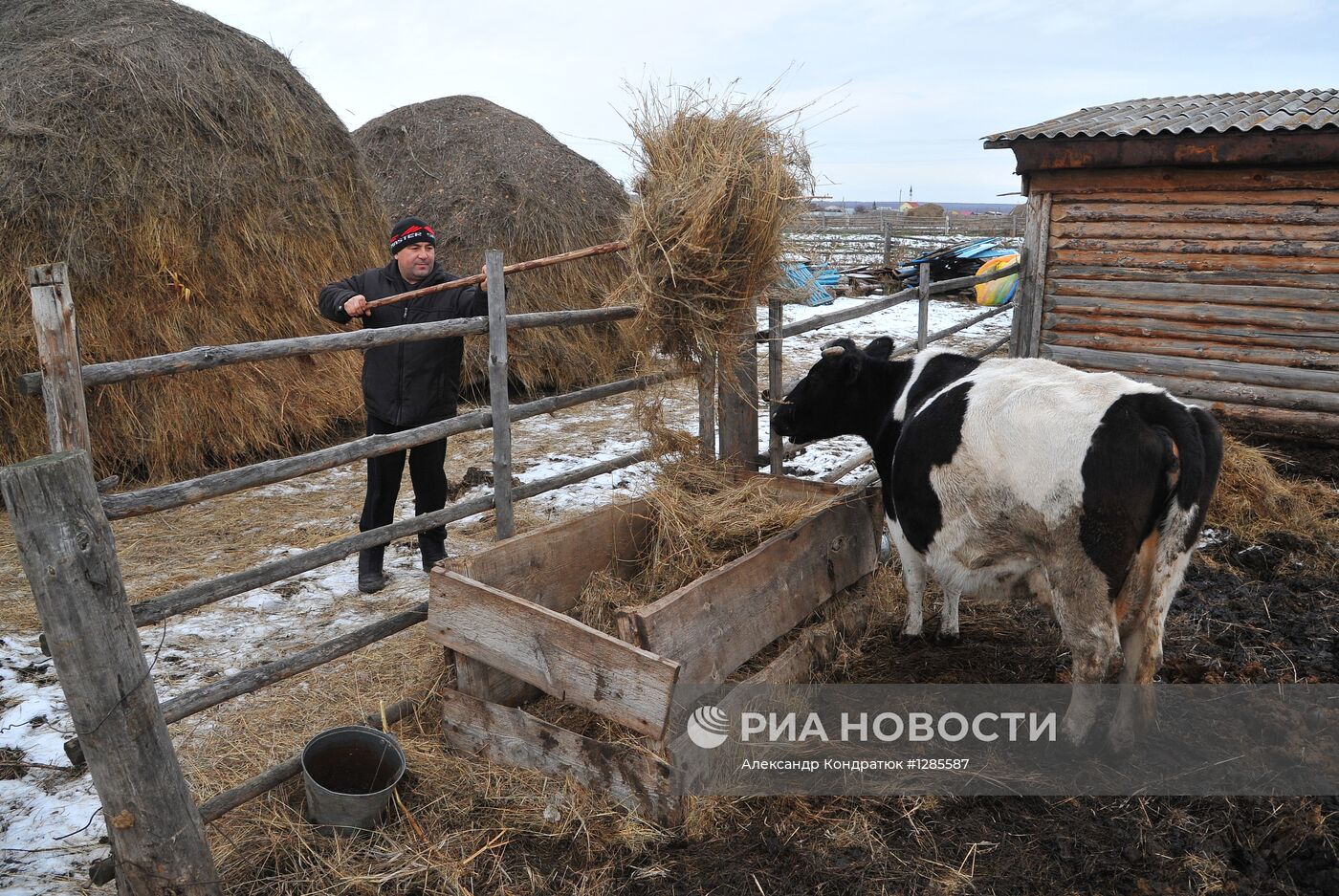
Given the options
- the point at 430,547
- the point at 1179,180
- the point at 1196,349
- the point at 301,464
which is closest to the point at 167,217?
the point at 430,547

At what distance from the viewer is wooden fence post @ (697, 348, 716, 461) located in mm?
4219

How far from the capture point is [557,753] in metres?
3.07

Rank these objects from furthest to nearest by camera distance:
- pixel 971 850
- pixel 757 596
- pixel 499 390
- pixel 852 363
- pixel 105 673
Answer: pixel 852 363 < pixel 499 390 < pixel 757 596 < pixel 971 850 < pixel 105 673

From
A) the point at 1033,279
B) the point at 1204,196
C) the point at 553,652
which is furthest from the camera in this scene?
the point at 1033,279

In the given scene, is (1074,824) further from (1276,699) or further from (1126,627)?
(1276,699)

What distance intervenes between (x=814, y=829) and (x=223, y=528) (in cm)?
490

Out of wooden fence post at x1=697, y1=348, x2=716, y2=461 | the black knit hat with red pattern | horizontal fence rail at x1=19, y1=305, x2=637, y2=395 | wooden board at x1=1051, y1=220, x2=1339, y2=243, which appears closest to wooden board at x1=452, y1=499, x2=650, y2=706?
wooden fence post at x1=697, y1=348, x2=716, y2=461

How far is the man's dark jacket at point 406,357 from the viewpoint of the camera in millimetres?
4652

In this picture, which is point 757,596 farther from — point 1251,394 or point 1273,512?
point 1251,394

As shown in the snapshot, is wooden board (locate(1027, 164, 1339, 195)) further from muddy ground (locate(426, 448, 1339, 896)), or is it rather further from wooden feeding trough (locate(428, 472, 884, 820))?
muddy ground (locate(426, 448, 1339, 896))

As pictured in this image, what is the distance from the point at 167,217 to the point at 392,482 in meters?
4.23

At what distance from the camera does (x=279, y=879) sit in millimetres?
2742

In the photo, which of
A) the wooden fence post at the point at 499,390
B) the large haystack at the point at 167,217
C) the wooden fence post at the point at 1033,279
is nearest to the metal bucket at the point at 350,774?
the wooden fence post at the point at 499,390

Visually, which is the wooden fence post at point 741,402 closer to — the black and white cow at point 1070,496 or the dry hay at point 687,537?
the dry hay at point 687,537
